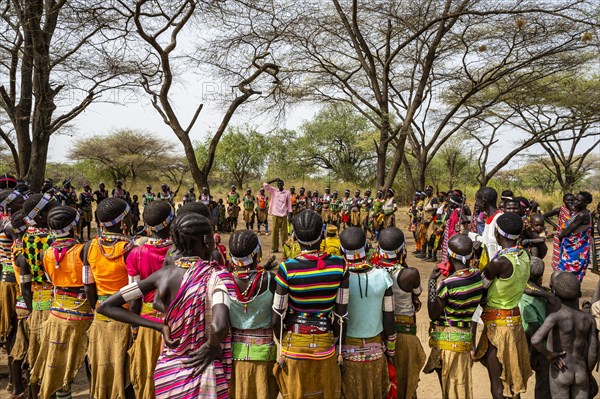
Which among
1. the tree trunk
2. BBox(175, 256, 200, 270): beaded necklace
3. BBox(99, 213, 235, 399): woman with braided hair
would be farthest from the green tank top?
the tree trunk

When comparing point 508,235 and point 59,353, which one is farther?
point 508,235

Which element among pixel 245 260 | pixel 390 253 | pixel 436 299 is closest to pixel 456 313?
pixel 436 299

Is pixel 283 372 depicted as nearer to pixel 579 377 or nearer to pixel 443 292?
pixel 443 292

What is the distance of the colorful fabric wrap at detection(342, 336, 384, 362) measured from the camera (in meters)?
2.93

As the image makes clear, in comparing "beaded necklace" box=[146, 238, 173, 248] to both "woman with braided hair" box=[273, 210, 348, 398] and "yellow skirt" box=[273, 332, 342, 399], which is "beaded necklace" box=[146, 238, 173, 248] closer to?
"woman with braided hair" box=[273, 210, 348, 398]

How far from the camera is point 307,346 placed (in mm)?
2748

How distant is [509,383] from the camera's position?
3447 mm

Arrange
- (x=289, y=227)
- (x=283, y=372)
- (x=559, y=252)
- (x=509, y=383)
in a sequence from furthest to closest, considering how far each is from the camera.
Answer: (x=289, y=227), (x=559, y=252), (x=509, y=383), (x=283, y=372)

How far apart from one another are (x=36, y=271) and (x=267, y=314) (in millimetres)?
2030

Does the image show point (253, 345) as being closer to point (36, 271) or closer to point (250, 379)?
point (250, 379)

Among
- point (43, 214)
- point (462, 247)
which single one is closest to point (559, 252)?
point (462, 247)

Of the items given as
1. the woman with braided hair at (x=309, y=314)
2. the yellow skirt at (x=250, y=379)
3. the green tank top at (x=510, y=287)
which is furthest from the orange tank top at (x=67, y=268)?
the green tank top at (x=510, y=287)

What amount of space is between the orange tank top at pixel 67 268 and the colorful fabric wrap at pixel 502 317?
3.11 meters

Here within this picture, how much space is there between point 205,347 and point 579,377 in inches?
104
